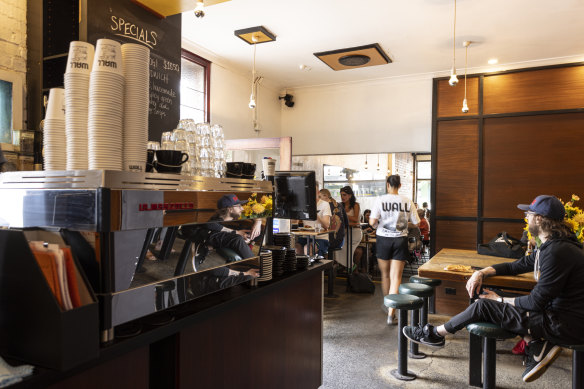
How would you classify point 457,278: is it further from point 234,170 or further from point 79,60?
point 79,60

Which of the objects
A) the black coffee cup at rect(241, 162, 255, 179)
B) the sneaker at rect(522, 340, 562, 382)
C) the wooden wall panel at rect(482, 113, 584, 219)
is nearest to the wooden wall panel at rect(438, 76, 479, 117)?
the wooden wall panel at rect(482, 113, 584, 219)

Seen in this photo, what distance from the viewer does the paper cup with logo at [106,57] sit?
1253 mm

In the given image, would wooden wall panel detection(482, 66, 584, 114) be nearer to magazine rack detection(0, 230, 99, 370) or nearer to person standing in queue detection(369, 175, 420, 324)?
person standing in queue detection(369, 175, 420, 324)

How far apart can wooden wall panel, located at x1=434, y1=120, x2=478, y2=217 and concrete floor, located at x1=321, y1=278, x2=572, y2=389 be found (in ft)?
5.55

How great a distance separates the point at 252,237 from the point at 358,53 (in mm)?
4144

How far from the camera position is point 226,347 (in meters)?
Result: 1.70

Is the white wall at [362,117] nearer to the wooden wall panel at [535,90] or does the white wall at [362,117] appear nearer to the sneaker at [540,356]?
the wooden wall panel at [535,90]

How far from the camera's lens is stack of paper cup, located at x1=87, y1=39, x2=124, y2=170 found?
1.26 m

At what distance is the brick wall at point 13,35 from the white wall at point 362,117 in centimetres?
544

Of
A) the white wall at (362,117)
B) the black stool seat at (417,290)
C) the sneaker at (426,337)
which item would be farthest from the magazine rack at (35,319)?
the white wall at (362,117)

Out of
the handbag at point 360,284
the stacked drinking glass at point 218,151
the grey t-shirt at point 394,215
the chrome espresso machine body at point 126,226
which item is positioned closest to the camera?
the chrome espresso machine body at point 126,226

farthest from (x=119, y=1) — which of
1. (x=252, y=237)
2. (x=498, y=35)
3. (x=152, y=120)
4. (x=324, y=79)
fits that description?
(x=324, y=79)

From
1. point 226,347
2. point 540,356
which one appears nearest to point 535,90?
point 540,356

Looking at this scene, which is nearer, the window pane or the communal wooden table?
the communal wooden table
